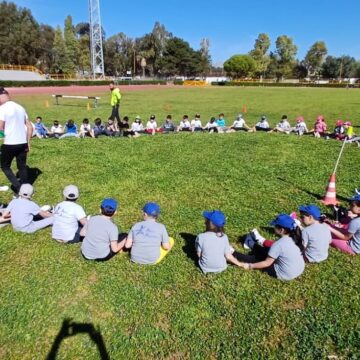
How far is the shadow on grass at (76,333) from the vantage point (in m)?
3.79

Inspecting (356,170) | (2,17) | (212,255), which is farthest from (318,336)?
(2,17)

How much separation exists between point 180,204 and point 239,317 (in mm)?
3644

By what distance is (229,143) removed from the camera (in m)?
13.6

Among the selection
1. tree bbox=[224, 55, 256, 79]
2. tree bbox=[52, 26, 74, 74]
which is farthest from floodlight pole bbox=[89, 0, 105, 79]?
tree bbox=[224, 55, 256, 79]

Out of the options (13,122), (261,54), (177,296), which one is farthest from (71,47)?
(177,296)

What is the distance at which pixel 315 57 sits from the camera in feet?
404

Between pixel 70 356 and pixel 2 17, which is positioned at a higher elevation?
A: pixel 2 17

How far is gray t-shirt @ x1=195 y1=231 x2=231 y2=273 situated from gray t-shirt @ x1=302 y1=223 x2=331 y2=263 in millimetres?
1161

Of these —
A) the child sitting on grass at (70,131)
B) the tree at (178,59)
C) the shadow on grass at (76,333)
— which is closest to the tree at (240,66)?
the tree at (178,59)

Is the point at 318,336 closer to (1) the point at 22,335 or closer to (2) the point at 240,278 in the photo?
(2) the point at 240,278

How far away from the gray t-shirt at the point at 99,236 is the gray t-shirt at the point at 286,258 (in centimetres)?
225

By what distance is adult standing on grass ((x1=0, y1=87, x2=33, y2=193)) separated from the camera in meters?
7.20

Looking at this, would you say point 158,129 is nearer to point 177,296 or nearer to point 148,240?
point 148,240

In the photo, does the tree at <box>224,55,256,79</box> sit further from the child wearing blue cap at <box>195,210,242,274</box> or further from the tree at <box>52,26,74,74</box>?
the child wearing blue cap at <box>195,210,242,274</box>
